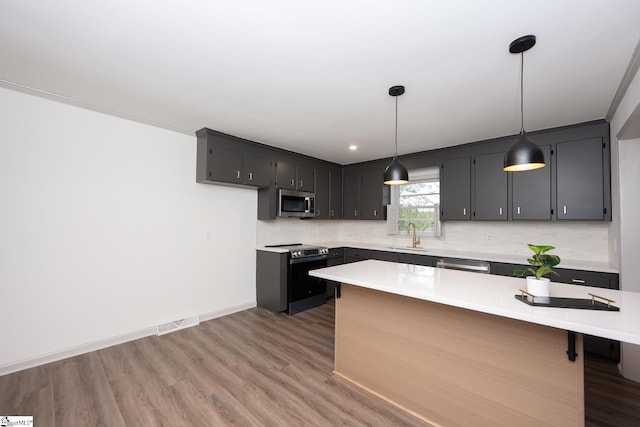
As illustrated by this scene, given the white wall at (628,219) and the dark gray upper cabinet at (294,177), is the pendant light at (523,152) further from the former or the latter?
the dark gray upper cabinet at (294,177)

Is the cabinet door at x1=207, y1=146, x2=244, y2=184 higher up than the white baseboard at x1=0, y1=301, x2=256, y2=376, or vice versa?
the cabinet door at x1=207, y1=146, x2=244, y2=184

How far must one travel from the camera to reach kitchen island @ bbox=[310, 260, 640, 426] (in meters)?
1.42

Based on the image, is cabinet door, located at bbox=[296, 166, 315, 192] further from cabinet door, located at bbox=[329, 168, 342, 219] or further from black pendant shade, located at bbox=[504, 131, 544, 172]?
black pendant shade, located at bbox=[504, 131, 544, 172]

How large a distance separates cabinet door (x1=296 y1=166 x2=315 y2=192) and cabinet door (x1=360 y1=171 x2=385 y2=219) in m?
1.01

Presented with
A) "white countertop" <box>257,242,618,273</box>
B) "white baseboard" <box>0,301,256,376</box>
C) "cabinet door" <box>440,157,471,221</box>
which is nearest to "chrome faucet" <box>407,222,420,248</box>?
"white countertop" <box>257,242,618,273</box>

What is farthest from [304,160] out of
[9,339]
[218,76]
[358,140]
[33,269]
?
[9,339]

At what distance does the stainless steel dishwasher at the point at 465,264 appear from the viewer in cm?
337

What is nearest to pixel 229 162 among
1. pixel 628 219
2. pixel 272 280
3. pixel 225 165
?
pixel 225 165

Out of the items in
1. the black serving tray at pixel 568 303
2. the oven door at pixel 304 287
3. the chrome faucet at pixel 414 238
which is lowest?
the oven door at pixel 304 287

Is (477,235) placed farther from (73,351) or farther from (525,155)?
(73,351)

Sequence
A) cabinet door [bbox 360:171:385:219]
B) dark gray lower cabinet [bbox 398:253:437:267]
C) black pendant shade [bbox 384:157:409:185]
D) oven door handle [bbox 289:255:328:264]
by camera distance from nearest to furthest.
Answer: black pendant shade [bbox 384:157:409:185], dark gray lower cabinet [bbox 398:253:437:267], oven door handle [bbox 289:255:328:264], cabinet door [bbox 360:171:385:219]

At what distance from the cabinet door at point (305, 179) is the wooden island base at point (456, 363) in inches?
100

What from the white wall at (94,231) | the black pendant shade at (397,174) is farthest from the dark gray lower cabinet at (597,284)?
the white wall at (94,231)

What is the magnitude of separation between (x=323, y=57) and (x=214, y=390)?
270 cm
